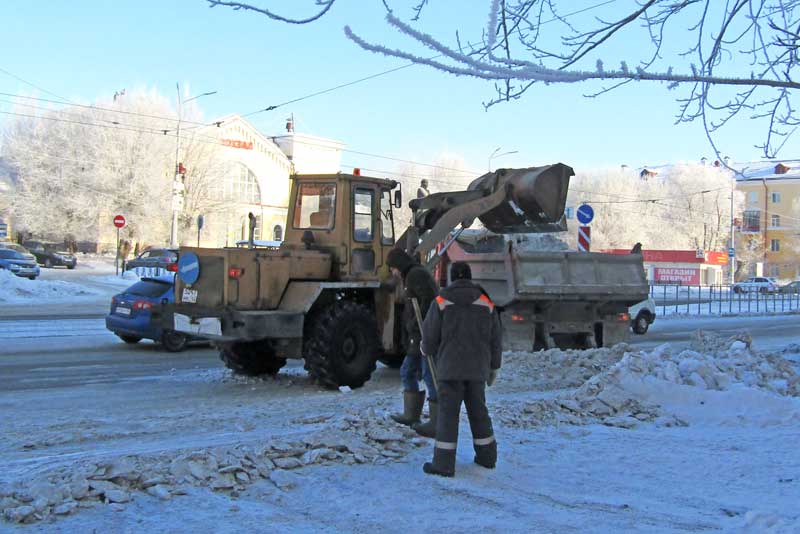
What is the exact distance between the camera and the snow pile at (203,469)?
527 centimetres

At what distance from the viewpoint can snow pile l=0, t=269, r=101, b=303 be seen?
27.4 metres

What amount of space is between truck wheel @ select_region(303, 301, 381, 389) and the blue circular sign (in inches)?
63.3

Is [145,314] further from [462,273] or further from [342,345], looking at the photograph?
[462,273]

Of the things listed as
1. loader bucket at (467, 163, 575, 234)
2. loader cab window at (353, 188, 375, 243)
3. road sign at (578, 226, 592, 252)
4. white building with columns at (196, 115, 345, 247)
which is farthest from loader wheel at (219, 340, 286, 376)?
white building with columns at (196, 115, 345, 247)

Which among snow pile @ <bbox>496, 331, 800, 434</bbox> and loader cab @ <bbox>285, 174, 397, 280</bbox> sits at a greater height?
loader cab @ <bbox>285, 174, 397, 280</bbox>

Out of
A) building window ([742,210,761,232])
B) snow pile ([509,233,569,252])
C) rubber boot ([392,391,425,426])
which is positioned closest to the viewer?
rubber boot ([392,391,425,426])

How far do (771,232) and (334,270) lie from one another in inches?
3213

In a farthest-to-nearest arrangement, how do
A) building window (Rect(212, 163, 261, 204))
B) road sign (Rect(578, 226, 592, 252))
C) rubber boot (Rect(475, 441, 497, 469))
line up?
building window (Rect(212, 163, 261, 204)), road sign (Rect(578, 226, 592, 252)), rubber boot (Rect(475, 441, 497, 469))

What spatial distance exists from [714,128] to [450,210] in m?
2.95

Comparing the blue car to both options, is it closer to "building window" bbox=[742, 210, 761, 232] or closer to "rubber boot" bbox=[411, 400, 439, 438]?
"rubber boot" bbox=[411, 400, 439, 438]

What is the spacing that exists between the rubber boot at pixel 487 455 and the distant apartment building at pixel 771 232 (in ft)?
243

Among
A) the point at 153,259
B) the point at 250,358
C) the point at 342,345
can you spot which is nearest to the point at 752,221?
the point at 153,259

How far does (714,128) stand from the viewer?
7.24m

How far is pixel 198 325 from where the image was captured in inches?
408
